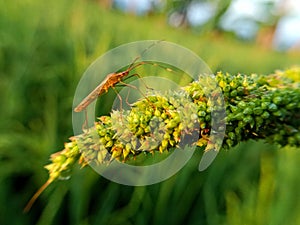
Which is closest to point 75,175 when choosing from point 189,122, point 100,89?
point 100,89

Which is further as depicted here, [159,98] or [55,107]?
[55,107]

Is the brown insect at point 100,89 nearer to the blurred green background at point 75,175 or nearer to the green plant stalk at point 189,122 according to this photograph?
the green plant stalk at point 189,122

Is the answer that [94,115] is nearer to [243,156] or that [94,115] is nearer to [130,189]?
[130,189]

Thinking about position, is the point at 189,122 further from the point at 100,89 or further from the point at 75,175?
the point at 75,175

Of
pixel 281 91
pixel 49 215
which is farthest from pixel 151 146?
pixel 49 215

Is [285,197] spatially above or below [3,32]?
below

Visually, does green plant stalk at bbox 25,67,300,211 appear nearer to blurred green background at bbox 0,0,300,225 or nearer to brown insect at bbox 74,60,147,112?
brown insect at bbox 74,60,147,112
